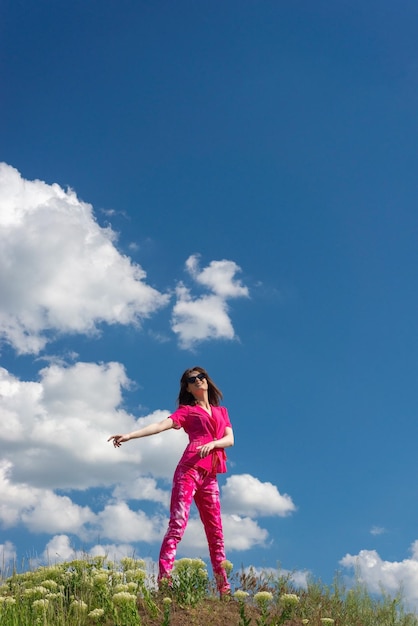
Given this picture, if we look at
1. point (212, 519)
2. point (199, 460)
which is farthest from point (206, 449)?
point (212, 519)

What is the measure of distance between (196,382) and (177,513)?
1.77m

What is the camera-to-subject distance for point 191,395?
953 centimetres

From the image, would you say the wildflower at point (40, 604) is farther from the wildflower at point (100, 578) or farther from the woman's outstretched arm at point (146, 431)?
the woman's outstretched arm at point (146, 431)

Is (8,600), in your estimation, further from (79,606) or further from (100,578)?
(100,578)

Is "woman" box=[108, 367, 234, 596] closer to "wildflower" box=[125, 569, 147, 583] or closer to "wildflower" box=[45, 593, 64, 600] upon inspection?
"wildflower" box=[125, 569, 147, 583]

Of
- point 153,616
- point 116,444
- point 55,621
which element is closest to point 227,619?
point 153,616

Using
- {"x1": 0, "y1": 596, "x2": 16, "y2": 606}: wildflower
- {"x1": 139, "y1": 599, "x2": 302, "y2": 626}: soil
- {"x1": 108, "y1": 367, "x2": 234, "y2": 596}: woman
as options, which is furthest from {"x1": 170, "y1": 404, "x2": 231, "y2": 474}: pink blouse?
{"x1": 0, "y1": 596, "x2": 16, "y2": 606}: wildflower

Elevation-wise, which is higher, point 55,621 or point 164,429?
point 164,429

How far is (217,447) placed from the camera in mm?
8812

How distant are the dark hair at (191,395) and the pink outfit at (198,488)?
0.24 m

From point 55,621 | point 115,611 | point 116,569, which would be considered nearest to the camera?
point 115,611

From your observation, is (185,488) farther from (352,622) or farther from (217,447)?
(352,622)

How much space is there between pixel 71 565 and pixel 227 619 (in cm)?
210

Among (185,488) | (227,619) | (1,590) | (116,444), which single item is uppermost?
(116,444)
